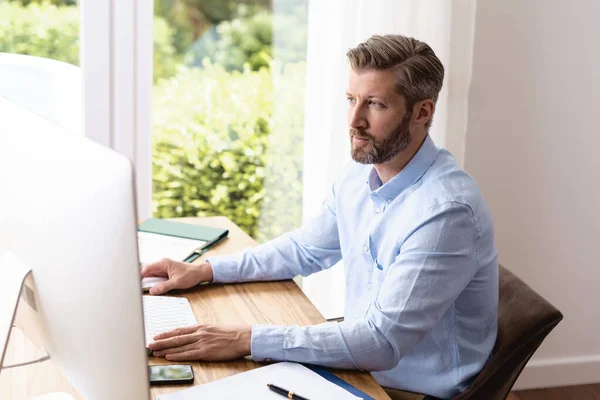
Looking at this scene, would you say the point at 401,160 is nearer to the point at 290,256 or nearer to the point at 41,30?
the point at 290,256

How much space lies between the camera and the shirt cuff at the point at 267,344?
56.7 inches

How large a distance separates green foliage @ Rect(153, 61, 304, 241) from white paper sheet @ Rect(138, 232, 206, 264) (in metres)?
0.80

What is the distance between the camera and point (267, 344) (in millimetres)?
1439

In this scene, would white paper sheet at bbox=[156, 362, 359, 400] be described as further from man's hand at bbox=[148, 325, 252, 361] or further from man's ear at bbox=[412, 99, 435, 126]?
man's ear at bbox=[412, 99, 435, 126]

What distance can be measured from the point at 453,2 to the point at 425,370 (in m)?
1.44

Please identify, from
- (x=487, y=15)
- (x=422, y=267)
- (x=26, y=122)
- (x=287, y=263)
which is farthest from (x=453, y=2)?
(x=26, y=122)

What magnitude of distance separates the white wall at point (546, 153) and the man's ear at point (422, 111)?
1.11 meters

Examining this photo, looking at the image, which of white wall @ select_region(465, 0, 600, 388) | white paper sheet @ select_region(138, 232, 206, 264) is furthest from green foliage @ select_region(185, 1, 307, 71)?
white paper sheet @ select_region(138, 232, 206, 264)

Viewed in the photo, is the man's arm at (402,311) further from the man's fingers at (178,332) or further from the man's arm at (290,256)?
the man's arm at (290,256)

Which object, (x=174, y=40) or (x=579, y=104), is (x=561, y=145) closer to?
(x=579, y=104)

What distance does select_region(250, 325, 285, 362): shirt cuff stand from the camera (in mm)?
1440

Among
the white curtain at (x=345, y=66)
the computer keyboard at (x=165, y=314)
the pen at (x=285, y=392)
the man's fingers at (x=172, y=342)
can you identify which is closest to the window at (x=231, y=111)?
the white curtain at (x=345, y=66)

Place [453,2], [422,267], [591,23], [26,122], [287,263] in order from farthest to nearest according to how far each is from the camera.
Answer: [591,23], [453,2], [287,263], [422,267], [26,122]

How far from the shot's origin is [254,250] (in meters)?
1.92
